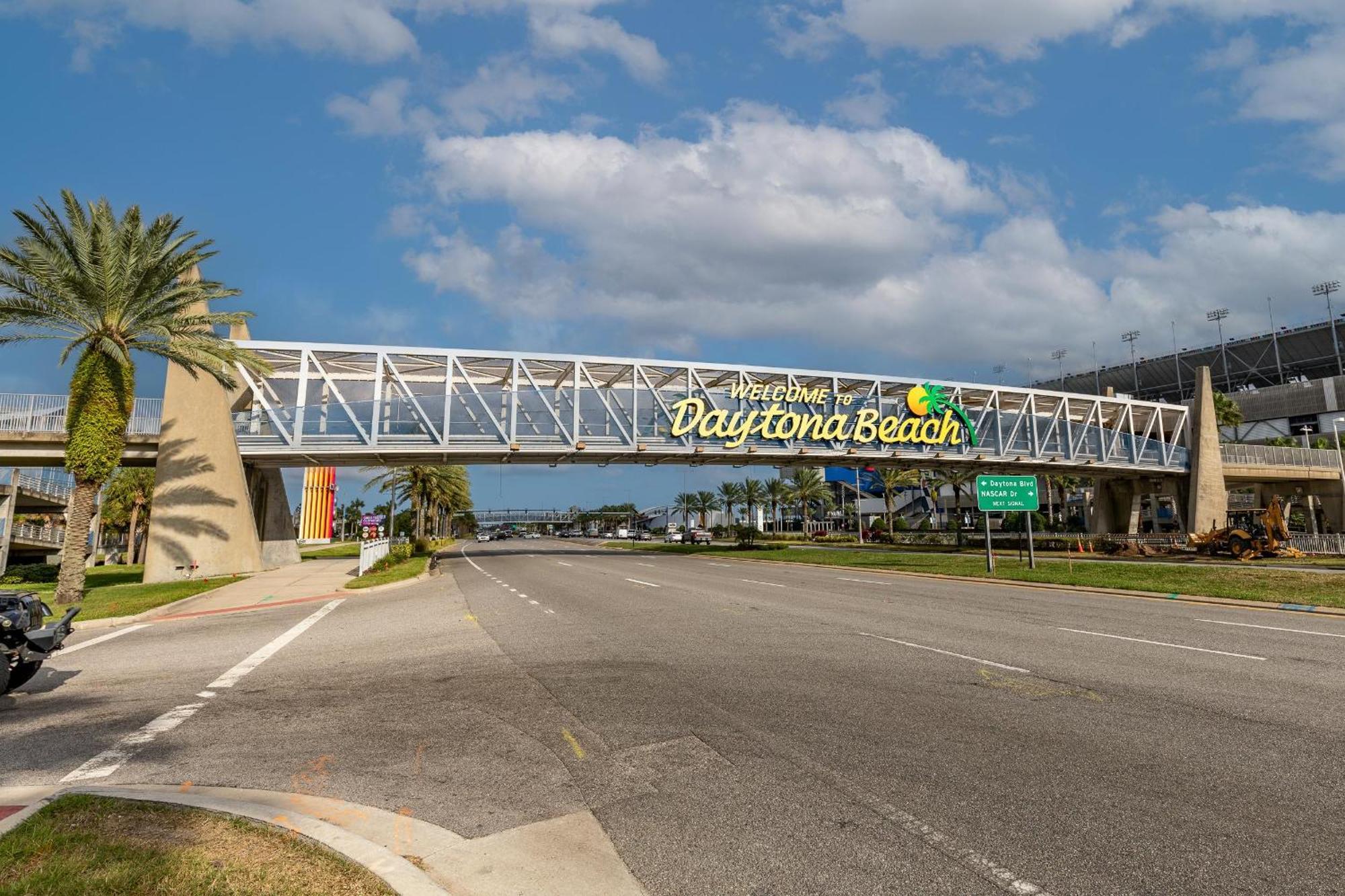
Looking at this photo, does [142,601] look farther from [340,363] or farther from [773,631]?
[340,363]

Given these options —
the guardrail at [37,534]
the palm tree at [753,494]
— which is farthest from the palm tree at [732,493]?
the guardrail at [37,534]

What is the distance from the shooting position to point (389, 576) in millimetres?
27156

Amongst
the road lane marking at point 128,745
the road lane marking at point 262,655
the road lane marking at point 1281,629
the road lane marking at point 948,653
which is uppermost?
the road lane marking at point 128,745

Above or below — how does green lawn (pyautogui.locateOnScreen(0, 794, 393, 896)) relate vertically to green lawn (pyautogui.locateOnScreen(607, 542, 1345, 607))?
above

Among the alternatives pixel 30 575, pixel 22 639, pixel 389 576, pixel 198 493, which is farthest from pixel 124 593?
pixel 22 639

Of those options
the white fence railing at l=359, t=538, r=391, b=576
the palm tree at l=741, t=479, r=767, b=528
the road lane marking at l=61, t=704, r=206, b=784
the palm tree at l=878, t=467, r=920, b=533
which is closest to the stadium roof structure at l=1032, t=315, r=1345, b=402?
the palm tree at l=878, t=467, r=920, b=533

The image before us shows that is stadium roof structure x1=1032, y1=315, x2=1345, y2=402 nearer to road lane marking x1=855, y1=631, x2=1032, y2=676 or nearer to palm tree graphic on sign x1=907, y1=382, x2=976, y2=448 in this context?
palm tree graphic on sign x1=907, y1=382, x2=976, y2=448

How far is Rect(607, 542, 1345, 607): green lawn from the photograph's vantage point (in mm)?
19484

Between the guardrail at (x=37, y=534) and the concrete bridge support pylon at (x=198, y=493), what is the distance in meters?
28.8

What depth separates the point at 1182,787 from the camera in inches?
210

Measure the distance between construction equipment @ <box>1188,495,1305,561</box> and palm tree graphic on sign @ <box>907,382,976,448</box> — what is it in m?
15.0

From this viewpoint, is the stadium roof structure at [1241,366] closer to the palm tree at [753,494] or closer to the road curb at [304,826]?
the palm tree at [753,494]

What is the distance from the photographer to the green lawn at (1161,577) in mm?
19484

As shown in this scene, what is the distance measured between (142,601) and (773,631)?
17.4 metres
